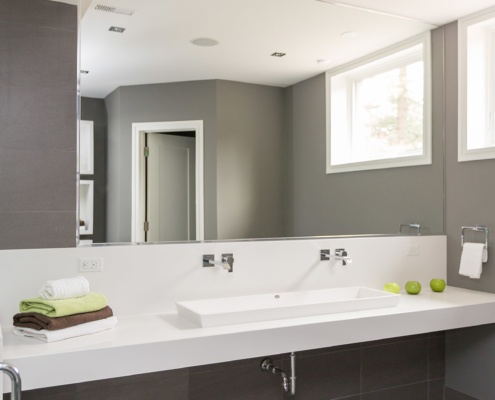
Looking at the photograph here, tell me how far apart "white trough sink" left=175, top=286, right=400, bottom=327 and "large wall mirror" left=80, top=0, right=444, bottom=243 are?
0.34 meters

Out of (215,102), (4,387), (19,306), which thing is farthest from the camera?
(215,102)

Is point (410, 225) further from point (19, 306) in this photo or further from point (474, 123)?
point (19, 306)

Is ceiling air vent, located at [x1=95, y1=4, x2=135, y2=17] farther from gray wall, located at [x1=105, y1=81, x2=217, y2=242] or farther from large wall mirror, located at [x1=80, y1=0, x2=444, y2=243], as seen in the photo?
gray wall, located at [x1=105, y1=81, x2=217, y2=242]

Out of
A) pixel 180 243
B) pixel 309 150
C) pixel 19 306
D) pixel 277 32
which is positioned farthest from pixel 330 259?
pixel 19 306

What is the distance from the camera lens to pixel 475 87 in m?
3.19

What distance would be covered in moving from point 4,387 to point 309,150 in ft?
6.40

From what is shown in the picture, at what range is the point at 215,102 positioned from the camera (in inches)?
108

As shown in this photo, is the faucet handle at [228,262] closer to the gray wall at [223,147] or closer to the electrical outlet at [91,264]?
the gray wall at [223,147]

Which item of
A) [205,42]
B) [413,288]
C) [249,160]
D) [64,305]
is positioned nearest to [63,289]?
[64,305]

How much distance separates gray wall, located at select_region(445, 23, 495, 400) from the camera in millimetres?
3068

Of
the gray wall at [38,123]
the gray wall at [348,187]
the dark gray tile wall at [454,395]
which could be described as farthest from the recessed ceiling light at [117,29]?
the dark gray tile wall at [454,395]

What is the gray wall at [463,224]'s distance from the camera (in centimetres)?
307

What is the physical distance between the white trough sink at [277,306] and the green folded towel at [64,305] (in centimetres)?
42

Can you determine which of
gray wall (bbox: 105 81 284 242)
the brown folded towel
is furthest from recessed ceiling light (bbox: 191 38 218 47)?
the brown folded towel
